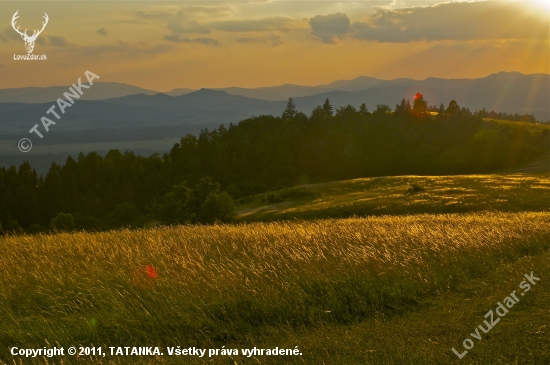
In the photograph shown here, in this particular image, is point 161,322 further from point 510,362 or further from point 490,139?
point 490,139

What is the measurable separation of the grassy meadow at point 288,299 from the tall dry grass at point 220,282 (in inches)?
1.3

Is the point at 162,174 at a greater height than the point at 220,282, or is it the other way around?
the point at 220,282

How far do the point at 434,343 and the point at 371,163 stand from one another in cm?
19220

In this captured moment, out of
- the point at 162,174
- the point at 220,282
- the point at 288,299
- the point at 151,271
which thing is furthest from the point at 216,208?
the point at 162,174

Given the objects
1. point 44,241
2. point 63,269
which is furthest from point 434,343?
point 44,241

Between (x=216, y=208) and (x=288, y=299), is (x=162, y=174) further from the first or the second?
(x=288, y=299)

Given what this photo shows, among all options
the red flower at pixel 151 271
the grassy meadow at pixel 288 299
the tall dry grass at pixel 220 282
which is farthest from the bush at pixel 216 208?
the red flower at pixel 151 271

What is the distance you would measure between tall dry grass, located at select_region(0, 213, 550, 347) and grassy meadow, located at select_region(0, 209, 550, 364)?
0.03 meters

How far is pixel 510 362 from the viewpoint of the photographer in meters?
7.64

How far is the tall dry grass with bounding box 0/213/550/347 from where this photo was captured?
9688 mm

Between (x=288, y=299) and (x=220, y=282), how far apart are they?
1.78m

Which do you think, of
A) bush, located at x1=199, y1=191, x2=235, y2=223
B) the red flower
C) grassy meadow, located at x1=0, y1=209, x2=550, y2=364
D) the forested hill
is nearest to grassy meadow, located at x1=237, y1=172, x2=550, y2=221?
bush, located at x1=199, y1=191, x2=235, y2=223

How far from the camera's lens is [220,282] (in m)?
11.3

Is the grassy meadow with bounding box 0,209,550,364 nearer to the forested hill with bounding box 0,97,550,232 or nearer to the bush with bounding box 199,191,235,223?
the bush with bounding box 199,191,235,223
